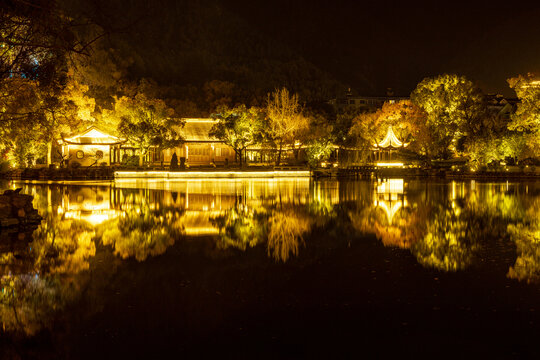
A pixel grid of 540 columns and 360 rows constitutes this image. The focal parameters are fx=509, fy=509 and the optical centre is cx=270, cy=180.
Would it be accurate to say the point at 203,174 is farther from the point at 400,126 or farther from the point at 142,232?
the point at 142,232

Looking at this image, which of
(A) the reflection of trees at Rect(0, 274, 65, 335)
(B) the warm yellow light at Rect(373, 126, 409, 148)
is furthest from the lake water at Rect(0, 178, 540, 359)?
(B) the warm yellow light at Rect(373, 126, 409, 148)

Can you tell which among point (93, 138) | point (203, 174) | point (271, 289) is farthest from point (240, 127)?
point (271, 289)

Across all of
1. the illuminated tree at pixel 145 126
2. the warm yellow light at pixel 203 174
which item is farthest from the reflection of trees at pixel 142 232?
the illuminated tree at pixel 145 126

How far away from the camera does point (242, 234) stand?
38.7 ft

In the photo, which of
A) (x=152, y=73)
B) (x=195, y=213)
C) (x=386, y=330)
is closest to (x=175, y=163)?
(x=195, y=213)

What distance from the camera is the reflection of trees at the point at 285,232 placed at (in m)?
9.75

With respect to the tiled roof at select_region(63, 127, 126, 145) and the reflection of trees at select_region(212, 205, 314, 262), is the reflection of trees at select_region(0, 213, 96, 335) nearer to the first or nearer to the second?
the reflection of trees at select_region(212, 205, 314, 262)

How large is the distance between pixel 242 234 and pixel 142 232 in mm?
2408

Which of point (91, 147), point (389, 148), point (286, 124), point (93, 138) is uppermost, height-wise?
point (286, 124)

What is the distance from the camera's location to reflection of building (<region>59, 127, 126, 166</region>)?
151 ft

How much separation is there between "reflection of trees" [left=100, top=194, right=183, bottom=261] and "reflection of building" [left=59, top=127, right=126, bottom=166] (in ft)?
104

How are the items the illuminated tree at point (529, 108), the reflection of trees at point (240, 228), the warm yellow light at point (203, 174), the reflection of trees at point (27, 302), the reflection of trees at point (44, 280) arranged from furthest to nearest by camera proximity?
the warm yellow light at point (203, 174) → the illuminated tree at point (529, 108) → the reflection of trees at point (240, 228) → the reflection of trees at point (44, 280) → the reflection of trees at point (27, 302)

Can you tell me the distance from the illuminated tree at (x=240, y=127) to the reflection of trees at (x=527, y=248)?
32.6 meters

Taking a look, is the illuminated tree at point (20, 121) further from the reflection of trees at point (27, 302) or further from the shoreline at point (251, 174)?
the reflection of trees at point (27, 302)
